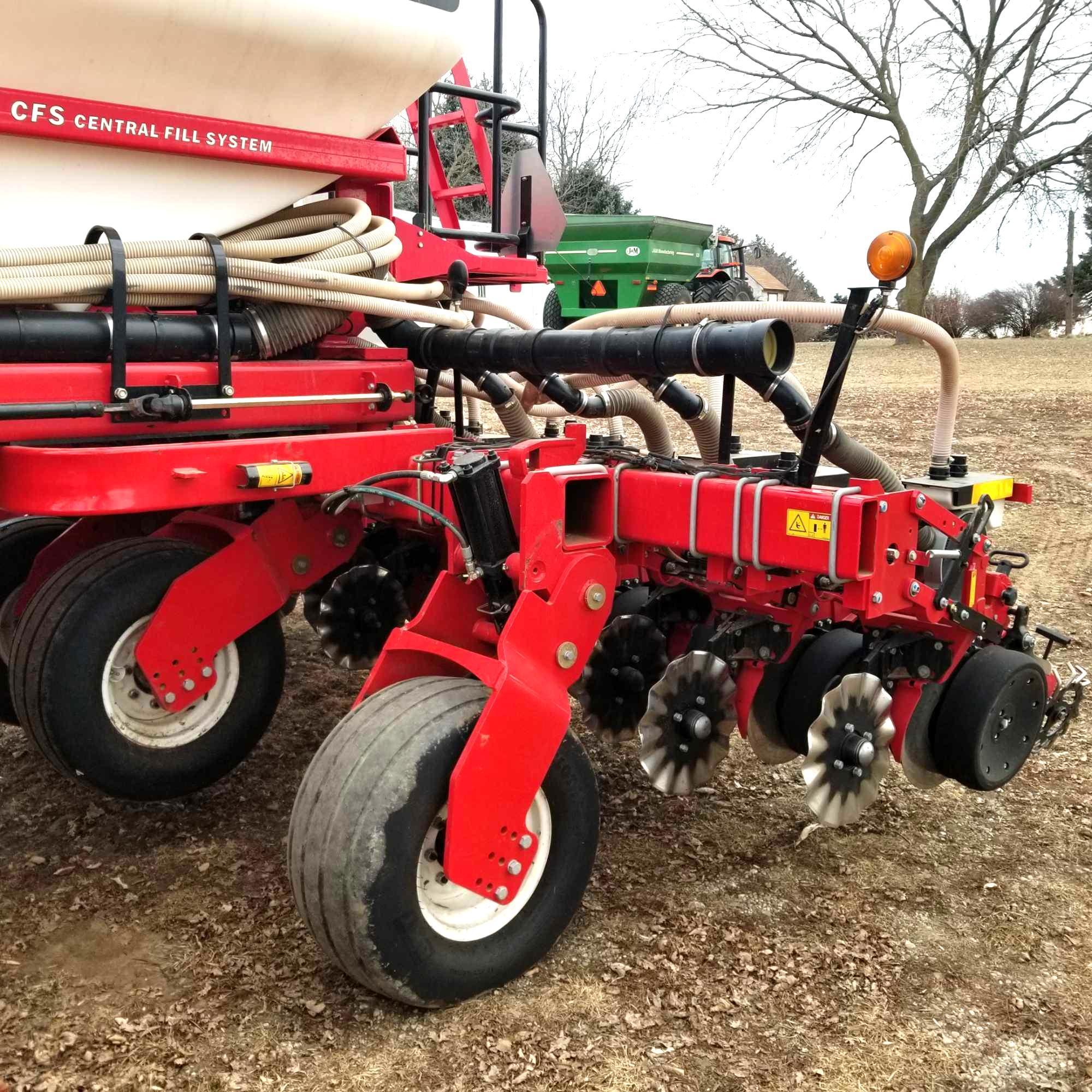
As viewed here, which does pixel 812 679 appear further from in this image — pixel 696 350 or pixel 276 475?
pixel 276 475

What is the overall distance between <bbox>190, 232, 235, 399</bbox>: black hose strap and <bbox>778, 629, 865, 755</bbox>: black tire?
160cm

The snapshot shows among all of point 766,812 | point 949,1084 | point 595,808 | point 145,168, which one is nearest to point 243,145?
point 145,168

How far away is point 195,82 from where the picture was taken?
286cm

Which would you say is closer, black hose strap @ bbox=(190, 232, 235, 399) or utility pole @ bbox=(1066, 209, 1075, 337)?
black hose strap @ bbox=(190, 232, 235, 399)

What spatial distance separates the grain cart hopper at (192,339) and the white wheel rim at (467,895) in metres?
1.00

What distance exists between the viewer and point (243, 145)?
3.00 meters

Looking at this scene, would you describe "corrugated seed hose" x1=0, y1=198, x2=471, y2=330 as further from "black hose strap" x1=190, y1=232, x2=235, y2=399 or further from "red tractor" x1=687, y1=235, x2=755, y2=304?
"red tractor" x1=687, y1=235, x2=755, y2=304

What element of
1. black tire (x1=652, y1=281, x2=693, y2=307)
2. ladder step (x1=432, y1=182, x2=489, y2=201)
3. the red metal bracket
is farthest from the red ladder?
black tire (x1=652, y1=281, x2=693, y2=307)

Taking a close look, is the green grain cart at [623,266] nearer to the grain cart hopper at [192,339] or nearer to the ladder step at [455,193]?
the ladder step at [455,193]

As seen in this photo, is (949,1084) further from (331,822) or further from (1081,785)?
(1081,785)

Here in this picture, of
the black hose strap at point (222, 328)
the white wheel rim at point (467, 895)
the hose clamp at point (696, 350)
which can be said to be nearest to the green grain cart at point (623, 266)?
the black hose strap at point (222, 328)

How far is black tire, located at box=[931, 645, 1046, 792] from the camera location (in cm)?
287

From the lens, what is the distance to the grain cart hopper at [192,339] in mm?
2646

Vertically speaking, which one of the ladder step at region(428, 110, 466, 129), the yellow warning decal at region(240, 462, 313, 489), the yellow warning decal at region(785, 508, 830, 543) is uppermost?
the ladder step at region(428, 110, 466, 129)
